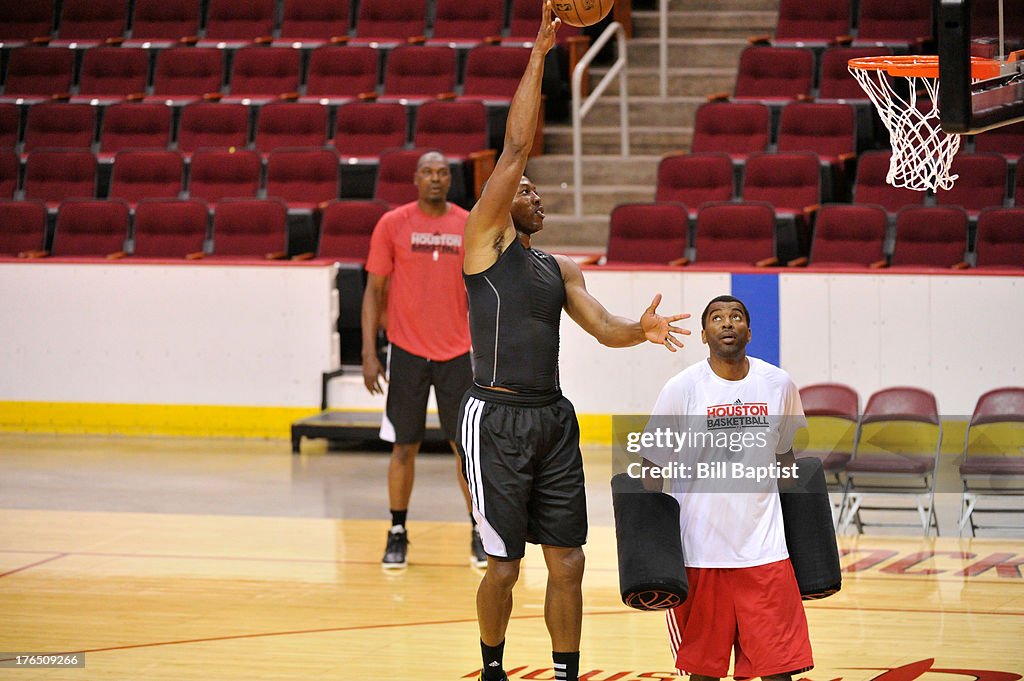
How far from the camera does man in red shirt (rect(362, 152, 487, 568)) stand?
279 inches

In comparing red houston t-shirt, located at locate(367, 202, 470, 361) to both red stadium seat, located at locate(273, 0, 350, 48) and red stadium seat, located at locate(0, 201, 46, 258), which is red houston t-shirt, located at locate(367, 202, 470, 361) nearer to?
red stadium seat, located at locate(0, 201, 46, 258)

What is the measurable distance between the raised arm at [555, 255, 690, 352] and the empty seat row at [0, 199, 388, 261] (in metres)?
6.35

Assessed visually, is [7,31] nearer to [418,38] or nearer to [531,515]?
[418,38]

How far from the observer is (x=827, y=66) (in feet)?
41.0

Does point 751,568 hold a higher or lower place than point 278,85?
lower

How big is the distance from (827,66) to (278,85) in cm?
513

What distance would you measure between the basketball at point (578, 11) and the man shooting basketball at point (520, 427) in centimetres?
36

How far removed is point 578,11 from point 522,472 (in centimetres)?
157

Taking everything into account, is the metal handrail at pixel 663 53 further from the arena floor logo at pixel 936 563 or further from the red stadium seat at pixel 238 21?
the arena floor logo at pixel 936 563

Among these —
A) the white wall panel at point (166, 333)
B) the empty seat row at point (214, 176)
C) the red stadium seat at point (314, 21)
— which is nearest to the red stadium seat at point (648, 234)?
the empty seat row at point (214, 176)

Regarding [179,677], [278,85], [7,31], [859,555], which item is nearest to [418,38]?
[278,85]

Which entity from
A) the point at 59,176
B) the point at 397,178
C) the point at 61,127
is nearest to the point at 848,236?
the point at 397,178

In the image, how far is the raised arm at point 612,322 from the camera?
438 centimetres

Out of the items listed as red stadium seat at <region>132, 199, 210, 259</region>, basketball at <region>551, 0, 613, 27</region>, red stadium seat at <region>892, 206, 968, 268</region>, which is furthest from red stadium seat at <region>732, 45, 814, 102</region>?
basketball at <region>551, 0, 613, 27</region>
